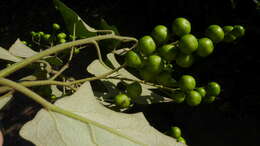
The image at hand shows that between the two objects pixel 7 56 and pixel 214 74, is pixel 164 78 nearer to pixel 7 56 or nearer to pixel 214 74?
pixel 7 56

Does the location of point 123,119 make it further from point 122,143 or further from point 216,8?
point 216,8

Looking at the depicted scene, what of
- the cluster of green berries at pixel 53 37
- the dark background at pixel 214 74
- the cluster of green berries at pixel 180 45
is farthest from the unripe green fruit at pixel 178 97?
the dark background at pixel 214 74

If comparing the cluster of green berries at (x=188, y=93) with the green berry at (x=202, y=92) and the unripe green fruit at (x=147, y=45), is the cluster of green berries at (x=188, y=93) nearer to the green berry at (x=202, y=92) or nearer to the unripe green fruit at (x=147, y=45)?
the green berry at (x=202, y=92)

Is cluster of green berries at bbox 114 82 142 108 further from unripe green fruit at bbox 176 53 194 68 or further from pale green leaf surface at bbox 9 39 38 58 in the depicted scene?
pale green leaf surface at bbox 9 39 38 58

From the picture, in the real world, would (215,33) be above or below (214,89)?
above

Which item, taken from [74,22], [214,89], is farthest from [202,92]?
[74,22]

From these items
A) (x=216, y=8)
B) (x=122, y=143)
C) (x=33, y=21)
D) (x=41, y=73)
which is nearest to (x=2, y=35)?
(x=33, y=21)
